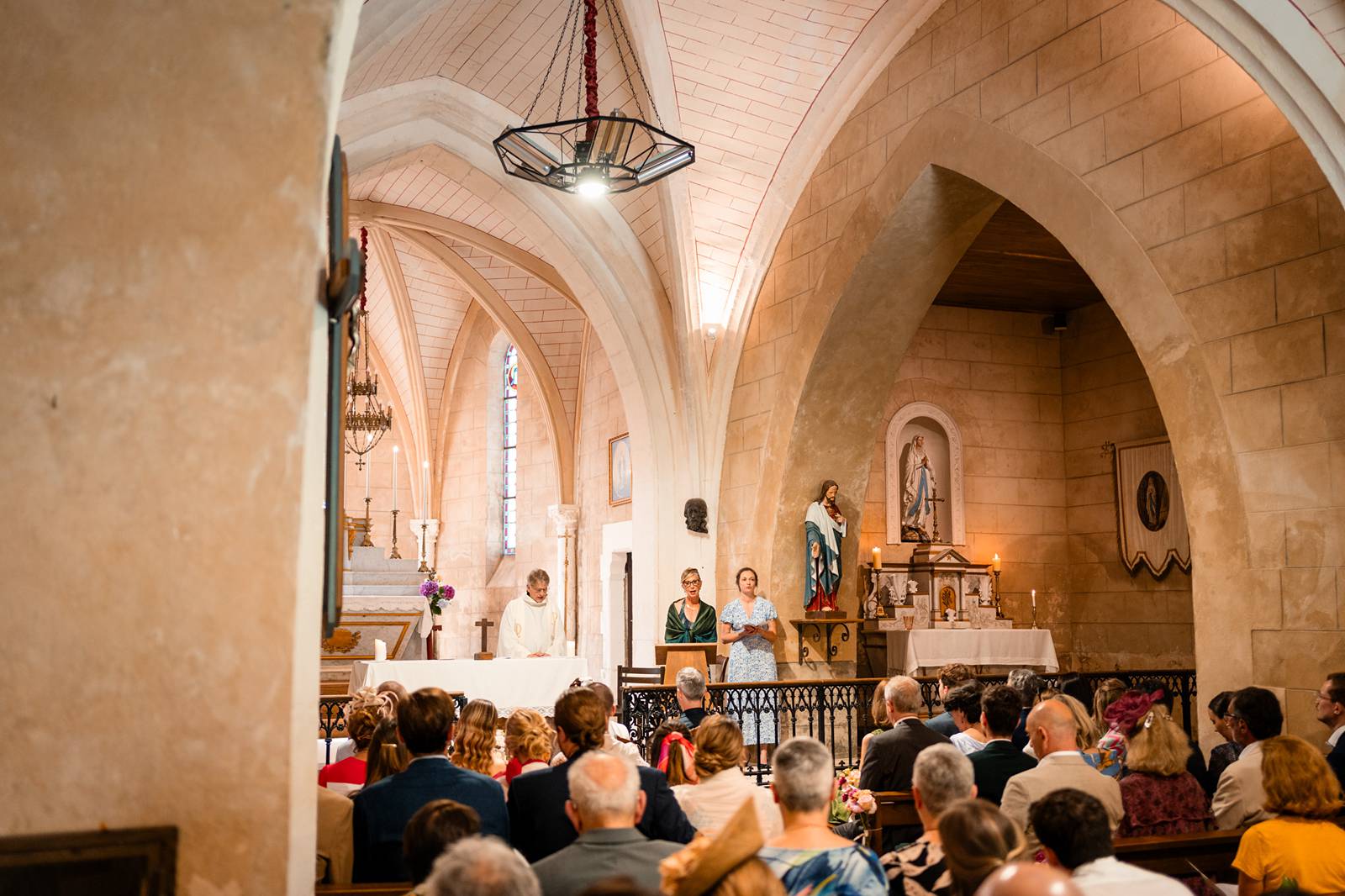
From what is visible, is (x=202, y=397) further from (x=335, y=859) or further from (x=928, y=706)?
(x=928, y=706)

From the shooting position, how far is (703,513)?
1083 cm

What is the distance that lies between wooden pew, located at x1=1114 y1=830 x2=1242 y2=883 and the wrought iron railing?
2.81 metres

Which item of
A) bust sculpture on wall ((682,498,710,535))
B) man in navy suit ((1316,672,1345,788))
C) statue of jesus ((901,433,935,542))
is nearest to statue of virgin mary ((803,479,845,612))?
bust sculpture on wall ((682,498,710,535))

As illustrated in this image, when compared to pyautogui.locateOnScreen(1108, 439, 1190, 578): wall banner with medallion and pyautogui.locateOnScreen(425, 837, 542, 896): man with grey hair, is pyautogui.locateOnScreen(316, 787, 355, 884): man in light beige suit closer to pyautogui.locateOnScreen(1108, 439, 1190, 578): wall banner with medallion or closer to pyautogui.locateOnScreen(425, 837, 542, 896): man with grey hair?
pyautogui.locateOnScreen(425, 837, 542, 896): man with grey hair

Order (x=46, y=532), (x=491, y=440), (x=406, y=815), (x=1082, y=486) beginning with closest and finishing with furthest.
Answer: (x=46, y=532)
(x=406, y=815)
(x=1082, y=486)
(x=491, y=440)

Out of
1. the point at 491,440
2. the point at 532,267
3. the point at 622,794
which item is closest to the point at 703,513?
the point at 532,267

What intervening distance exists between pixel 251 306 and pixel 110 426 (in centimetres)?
36

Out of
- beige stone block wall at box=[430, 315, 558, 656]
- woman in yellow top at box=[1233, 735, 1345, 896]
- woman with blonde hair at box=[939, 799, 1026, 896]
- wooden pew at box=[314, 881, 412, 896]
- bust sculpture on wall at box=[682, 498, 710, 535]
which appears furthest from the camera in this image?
beige stone block wall at box=[430, 315, 558, 656]

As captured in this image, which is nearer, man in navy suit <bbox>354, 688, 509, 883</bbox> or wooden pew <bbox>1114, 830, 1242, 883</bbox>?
man in navy suit <bbox>354, 688, 509, 883</bbox>

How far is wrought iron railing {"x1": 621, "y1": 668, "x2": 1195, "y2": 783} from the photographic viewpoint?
7457 mm

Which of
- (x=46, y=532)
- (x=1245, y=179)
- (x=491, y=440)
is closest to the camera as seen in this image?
(x=46, y=532)

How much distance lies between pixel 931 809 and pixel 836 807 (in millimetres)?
1321

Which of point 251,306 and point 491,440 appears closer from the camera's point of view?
point 251,306

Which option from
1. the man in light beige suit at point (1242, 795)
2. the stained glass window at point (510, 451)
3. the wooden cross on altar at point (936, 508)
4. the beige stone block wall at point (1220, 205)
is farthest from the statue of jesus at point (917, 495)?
the man in light beige suit at point (1242, 795)
